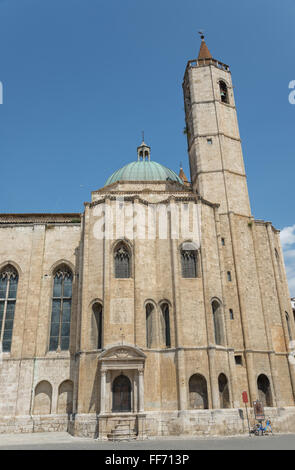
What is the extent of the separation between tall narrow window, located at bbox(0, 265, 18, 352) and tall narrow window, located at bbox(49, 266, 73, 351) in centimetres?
281

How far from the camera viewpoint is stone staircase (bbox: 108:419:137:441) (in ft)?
61.4

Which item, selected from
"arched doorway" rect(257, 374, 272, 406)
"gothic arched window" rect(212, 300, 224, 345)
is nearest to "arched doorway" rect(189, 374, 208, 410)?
"gothic arched window" rect(212, 300, 224, 345)

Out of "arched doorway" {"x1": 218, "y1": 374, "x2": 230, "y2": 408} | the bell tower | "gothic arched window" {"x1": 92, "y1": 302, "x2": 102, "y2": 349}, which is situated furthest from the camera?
the bell tower

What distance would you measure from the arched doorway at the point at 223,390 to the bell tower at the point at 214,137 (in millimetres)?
11973

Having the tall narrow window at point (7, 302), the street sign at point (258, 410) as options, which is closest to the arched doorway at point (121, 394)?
the street sign at point (258, 410)

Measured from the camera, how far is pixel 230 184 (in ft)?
95.3

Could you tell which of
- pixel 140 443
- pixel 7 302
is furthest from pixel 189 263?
pixel 7 302

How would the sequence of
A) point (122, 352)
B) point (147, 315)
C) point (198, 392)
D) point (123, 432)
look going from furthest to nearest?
point (147, 315) → point (198, 392) → point (122, 352) → point (123, 432)

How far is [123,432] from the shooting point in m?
19.0

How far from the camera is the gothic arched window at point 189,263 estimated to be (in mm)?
24109

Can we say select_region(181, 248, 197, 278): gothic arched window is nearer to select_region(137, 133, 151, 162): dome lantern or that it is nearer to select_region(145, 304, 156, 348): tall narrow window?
select_region(145, 304, 156, 348): tall narrow window

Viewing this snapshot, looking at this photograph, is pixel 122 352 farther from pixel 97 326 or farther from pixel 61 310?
pixel 61 310

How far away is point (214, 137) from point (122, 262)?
13856 mm

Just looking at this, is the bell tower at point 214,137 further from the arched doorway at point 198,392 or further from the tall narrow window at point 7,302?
the tall narrow window at point 7,302
